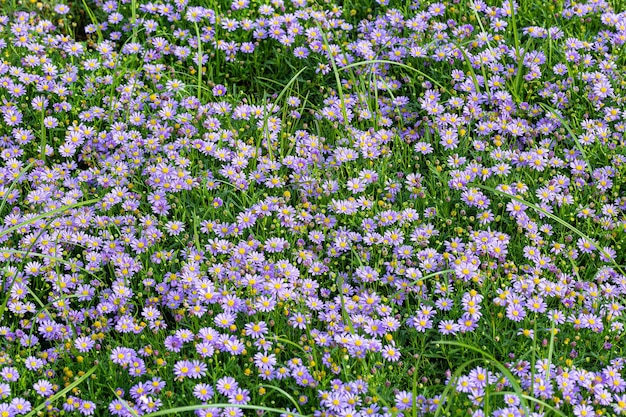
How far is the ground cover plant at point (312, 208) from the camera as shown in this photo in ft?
11.8

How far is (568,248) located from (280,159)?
4.86 feet

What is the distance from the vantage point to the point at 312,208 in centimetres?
420

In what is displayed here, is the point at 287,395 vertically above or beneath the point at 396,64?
beneath

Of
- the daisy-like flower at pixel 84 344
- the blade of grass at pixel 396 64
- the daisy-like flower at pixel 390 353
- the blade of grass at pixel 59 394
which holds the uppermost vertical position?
the blade of grass at pixel 396 64

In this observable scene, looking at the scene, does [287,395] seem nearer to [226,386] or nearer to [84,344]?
[226,386]

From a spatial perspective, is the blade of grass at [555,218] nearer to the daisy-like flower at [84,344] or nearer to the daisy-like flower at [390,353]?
the daisy-like flower at [390,353]

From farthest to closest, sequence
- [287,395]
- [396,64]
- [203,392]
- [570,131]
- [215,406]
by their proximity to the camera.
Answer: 1. [396,64]
2. [570,131]
3. [203,392]
4. [287,395]
5. [215,406]

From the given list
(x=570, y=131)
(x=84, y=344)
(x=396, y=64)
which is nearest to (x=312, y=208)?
(x=396, y=64)

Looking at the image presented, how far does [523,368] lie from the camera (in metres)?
3.55

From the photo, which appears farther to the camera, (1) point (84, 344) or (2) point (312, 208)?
(2) point (312, 208)

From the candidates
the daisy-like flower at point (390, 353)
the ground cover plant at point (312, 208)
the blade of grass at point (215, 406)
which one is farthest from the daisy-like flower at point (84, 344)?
the daisy-like flower at point (390, 353)

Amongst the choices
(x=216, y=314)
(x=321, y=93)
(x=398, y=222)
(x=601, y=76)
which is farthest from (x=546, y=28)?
(x=216, y=314)

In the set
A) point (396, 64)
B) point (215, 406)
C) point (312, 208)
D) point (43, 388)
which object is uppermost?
point (396, 64)

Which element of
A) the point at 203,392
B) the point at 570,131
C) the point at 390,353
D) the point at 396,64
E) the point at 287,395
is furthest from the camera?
the point at 396,64
